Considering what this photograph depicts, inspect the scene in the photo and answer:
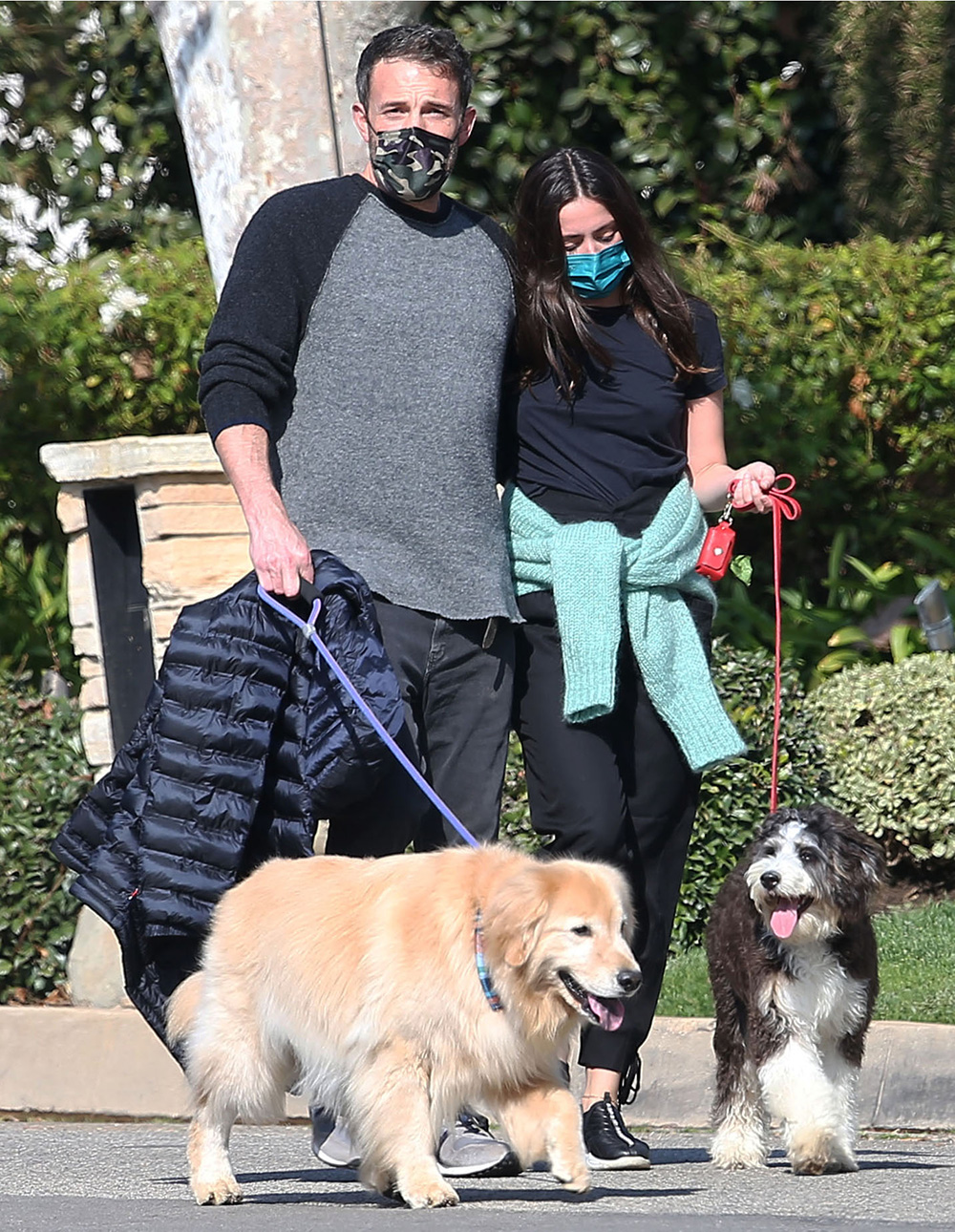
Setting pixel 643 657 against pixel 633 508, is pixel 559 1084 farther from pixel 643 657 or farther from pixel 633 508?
pixel 633 508

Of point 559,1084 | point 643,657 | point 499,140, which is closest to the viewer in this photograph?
point 559,1084

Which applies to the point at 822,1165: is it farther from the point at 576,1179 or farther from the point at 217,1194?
the point at 217,1194

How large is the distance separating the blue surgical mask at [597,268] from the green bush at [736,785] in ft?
9.21

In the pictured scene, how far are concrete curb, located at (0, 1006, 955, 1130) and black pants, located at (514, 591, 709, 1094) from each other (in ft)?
3.44

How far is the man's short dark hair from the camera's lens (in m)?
4.38

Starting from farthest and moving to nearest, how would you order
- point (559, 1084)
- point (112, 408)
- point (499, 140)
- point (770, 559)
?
1. point (499, 140)
2. point (770, 559)
3. point (112, 408)
4. point (559, 1084)

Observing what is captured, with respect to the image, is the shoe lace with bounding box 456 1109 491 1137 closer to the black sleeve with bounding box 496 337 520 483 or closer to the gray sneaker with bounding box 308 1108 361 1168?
the gray sneaker with bounding box 308 1108 361 1168

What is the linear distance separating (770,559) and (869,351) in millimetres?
1164

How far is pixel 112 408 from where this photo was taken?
28.1 ft

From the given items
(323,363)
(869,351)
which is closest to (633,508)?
(323,363)

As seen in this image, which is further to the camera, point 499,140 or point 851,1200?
point 499,140

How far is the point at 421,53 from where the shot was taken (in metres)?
4.38

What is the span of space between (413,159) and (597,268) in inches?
22.1

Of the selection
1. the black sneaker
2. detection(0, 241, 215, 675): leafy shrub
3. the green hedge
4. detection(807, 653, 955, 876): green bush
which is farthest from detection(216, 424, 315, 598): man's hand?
the green hedge
